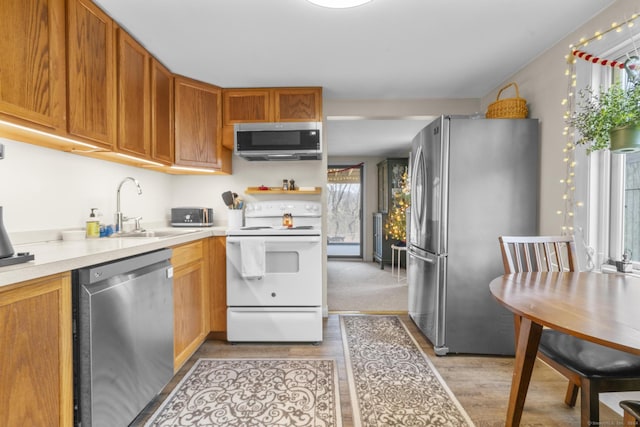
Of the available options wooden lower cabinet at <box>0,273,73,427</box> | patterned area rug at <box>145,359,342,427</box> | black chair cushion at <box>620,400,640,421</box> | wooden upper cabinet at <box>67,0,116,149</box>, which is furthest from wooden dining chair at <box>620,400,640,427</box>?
wooden upper cabinet at <box>67,0,116,149</box>

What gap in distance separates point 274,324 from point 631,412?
2.18m

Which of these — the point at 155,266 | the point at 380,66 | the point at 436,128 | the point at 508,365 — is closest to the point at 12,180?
the point at 155,266

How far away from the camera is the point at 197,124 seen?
2.91m

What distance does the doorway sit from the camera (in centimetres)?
714

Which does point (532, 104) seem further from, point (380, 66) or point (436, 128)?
point (380, 66)

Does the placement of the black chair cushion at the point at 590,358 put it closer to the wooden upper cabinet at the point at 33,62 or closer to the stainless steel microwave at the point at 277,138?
the stainless steel microwave at the point at 277,138

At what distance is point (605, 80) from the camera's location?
1.97 meters

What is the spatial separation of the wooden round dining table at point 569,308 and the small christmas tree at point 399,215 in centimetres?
388

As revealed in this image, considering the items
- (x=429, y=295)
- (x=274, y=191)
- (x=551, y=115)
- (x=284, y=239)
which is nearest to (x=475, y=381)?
(x=429, y=295)

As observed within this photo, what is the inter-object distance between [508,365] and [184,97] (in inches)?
132

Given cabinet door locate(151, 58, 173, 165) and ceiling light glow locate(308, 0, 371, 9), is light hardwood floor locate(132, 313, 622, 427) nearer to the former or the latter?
cabinet door locate(151, 58, 173, 165)

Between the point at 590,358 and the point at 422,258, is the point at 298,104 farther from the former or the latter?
the point at 590,358

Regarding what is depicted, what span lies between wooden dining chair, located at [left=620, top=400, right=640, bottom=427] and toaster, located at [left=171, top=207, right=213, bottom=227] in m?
2.97

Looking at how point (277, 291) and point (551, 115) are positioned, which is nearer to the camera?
point (551, 115)
